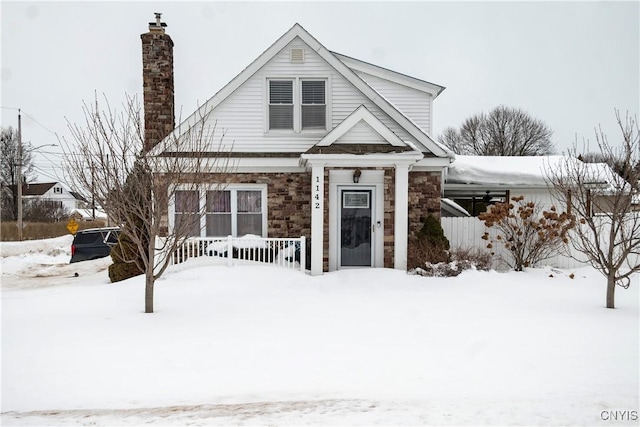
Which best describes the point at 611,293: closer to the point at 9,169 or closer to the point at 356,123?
the point at 356,123

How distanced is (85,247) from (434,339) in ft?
42.8

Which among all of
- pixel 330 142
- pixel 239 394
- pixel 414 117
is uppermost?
pixel 414 117

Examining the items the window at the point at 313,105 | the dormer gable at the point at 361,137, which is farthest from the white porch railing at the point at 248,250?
the window at the point at 313,105

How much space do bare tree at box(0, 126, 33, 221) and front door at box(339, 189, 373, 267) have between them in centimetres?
4125

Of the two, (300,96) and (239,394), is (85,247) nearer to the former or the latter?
(300,96)

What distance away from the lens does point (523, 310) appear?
7.79 meters

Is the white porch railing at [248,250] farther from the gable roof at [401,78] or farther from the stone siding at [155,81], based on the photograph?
the gable roof at [401,78]

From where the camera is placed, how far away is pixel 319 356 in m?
5.34

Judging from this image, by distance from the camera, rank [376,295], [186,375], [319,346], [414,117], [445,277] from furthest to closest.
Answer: [414,117], [445,277], [376,295], [319,346], [186,375]

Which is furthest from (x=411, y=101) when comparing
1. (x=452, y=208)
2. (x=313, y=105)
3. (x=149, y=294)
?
(x=149, y=294)

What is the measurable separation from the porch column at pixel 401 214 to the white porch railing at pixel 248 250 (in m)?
2.36

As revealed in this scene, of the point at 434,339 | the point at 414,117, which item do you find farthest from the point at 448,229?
the point at 434,339

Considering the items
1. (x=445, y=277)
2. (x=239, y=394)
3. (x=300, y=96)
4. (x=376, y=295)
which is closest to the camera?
(x=239, y=394)

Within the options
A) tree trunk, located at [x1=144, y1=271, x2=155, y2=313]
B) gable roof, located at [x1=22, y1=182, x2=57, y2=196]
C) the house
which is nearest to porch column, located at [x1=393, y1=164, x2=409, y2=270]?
the house
